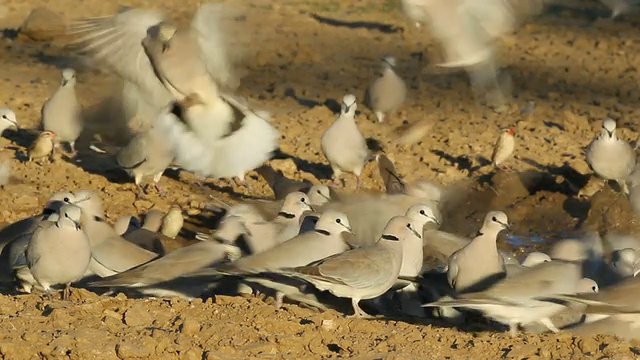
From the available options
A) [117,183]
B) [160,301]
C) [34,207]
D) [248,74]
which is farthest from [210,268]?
[248,74]

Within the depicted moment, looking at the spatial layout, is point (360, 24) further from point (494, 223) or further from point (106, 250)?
point (494, 223)

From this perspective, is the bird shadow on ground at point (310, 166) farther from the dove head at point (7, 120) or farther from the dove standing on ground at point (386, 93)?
the dove head at point (7, 120)

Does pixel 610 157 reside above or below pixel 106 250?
below

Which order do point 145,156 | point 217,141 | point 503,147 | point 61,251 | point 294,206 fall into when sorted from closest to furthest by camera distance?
point 61,251 < point 294,206 < point 217,141 < point 145,156 < point 503,147

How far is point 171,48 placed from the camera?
9.27 metres

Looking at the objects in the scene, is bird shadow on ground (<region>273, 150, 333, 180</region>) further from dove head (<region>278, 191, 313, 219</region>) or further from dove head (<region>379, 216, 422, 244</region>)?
dove head (<region>379, 216, 422, 244</region>)

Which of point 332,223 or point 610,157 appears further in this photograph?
point 610,157

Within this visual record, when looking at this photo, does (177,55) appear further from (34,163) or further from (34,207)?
(34,163)

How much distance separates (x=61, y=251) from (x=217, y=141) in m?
2.00

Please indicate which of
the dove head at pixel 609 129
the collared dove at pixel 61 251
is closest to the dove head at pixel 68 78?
the collared dove at pixel 61 251

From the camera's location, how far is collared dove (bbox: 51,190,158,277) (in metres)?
9.09

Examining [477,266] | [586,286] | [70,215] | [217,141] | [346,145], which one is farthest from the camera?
[346,145]

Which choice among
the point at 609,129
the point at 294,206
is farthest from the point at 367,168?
the point at 294,206

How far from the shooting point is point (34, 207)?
11.2 metres
